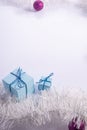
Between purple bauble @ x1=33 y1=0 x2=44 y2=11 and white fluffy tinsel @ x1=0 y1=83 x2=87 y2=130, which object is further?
purple bauble @ x1=33 y1=0 x2=44 y2=11

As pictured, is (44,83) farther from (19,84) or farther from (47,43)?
(47,43)

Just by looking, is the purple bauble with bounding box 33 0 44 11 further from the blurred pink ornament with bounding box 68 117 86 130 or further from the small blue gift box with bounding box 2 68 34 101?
the blurred pink ornament with bounding box 68 117 86 130

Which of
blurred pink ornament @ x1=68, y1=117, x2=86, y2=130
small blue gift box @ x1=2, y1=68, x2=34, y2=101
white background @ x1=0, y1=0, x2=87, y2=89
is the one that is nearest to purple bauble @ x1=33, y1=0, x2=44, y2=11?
white background @ x1=0, y1=0, x2=87, y2=89

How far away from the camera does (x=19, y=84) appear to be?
0.83 metres

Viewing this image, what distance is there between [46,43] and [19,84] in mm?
232

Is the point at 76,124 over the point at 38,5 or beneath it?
beneath

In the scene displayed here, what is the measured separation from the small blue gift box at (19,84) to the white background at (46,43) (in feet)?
0.25

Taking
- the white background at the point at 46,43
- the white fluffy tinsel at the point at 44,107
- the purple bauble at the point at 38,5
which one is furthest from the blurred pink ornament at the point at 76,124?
the purple bauble at the point at 38,5

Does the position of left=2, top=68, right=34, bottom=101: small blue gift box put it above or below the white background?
below

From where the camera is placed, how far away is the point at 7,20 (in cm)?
109

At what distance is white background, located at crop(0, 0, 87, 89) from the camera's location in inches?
36.9

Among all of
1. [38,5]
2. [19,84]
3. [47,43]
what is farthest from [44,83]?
[38,5]

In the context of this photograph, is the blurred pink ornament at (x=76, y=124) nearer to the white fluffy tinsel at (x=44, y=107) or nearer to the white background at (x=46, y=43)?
the white fluffy tinsel at (x=44, y=107)

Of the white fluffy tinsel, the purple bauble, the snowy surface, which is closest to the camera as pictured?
the white fluffy tinsel
